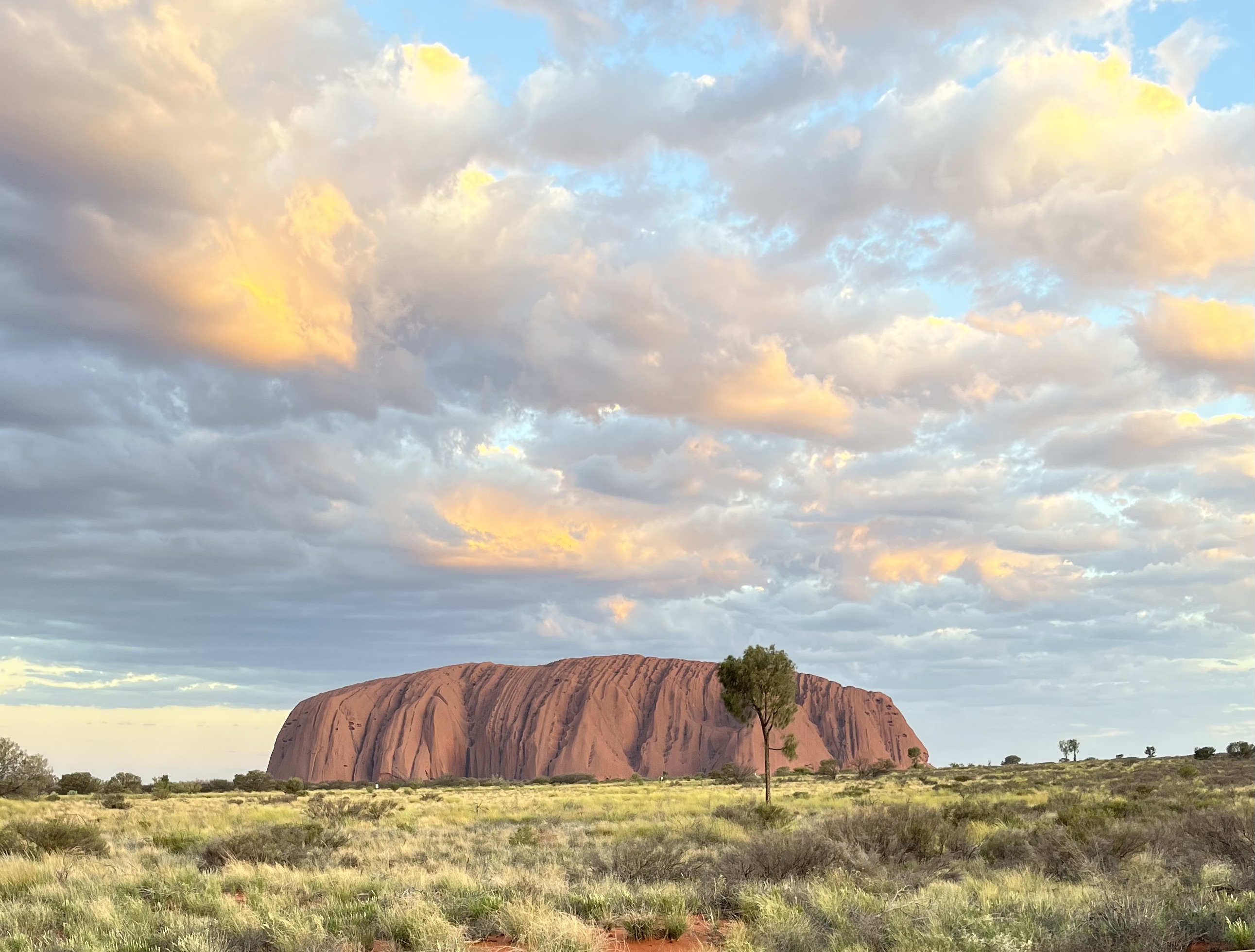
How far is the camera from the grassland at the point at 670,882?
10.0 metres

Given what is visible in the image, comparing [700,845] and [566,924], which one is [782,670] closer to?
[700,845]

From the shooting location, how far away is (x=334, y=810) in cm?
3259

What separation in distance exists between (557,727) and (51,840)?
127m

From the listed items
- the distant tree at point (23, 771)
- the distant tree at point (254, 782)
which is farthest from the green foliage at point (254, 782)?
the distant tree at point (23, 771)

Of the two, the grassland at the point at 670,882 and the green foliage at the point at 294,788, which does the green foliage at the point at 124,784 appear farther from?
the grassland at the point at 670,882

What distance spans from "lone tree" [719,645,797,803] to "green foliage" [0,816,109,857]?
70.4 feet

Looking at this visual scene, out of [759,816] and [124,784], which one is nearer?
[759,816]

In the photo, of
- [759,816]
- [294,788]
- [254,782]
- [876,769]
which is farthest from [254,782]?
[759,816]

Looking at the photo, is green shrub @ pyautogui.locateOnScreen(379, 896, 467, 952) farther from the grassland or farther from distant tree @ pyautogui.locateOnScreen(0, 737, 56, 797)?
distant tree @ pyautogui.locateOnScreen(0, 737, 56, 797)

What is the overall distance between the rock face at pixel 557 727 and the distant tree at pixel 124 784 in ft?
196

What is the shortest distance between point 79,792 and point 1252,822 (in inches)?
3132

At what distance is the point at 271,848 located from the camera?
61.2ft

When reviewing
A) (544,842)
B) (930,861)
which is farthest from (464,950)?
(544,842)

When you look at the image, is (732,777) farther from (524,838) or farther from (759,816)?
(524,838)
